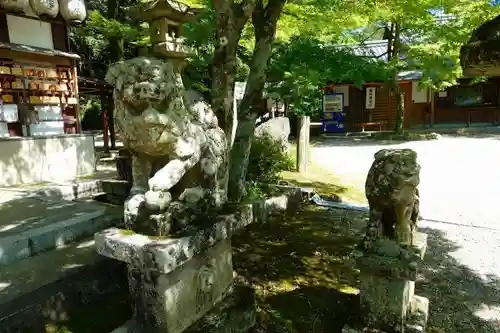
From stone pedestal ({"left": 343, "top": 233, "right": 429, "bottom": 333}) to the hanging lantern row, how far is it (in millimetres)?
9185

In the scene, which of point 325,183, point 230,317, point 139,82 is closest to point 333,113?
point 325,183

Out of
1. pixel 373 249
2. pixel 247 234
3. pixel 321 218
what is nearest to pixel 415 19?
pixel 321 218

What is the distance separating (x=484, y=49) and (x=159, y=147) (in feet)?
7.00

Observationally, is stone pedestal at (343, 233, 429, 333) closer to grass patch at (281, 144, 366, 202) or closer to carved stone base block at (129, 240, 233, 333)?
carved stone base block at (129, 240, 233, 333)

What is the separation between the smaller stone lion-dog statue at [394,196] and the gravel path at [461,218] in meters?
1.23

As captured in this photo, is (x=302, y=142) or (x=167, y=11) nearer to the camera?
(x=167, y=11)

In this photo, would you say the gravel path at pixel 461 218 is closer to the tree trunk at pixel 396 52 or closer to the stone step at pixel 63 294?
the stone step at pixel 63 294

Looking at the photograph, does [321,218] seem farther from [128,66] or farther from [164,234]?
[128,66]

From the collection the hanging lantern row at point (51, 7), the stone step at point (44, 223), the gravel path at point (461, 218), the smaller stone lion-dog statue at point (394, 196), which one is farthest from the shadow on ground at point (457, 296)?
the hanging lantern row at point (51, 7)

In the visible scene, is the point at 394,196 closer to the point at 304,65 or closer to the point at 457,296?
the point at 457,296

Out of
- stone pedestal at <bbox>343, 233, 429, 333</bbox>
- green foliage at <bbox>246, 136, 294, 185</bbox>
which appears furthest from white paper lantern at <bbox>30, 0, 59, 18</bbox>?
stone pedestal at <bbox>343, 233, 429, 333</bbox>

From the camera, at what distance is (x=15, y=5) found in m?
8.23

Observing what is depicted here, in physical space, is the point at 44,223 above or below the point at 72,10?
below

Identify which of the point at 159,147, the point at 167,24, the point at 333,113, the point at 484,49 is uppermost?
the point at 167,24
